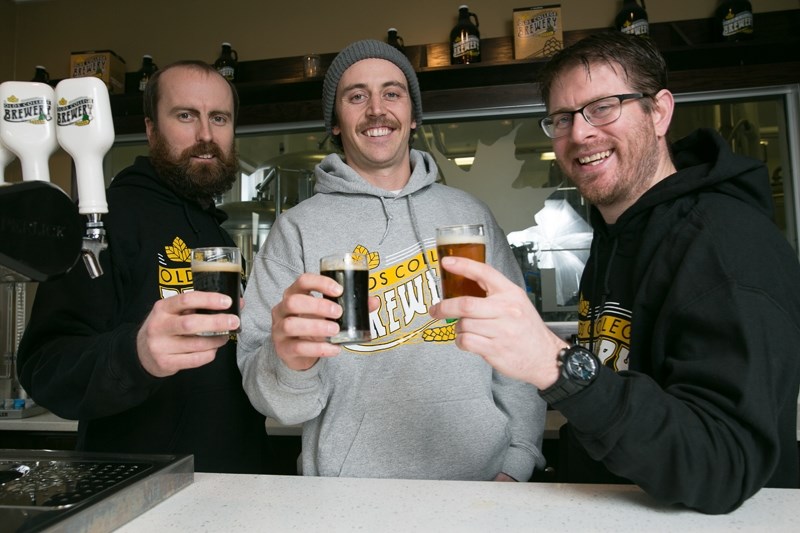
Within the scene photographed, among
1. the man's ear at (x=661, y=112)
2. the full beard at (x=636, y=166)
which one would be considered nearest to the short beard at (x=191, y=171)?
the full beard at (x=636, y=166)

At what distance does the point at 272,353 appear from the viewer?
49.4 inches

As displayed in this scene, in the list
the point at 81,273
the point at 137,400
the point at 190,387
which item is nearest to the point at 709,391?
the point at 137,400

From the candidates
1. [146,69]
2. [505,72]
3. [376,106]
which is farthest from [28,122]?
[146,69]

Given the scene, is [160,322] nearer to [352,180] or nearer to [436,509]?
[436,509]

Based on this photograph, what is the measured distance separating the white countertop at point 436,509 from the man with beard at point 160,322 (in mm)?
264

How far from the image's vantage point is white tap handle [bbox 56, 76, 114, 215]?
3.19ft

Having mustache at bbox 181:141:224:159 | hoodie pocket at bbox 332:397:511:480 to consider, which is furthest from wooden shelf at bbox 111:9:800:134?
hoodie pocket at bbox 332:397:511:480

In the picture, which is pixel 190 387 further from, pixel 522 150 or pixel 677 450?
pixel 522 150

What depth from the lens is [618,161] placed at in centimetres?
139

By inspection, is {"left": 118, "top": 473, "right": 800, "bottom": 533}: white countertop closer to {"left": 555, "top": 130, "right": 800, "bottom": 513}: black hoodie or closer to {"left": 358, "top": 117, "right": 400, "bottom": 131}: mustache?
{"left": 555, "top": 130, "right": 800, "bottom": 513}: black hoodie

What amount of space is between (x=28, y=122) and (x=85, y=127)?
85mm

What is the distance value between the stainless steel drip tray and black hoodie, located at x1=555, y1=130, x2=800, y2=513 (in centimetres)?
73

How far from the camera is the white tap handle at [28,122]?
95cm

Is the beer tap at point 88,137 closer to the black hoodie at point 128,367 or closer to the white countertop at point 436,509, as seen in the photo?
the black hoodie at point 128,367
